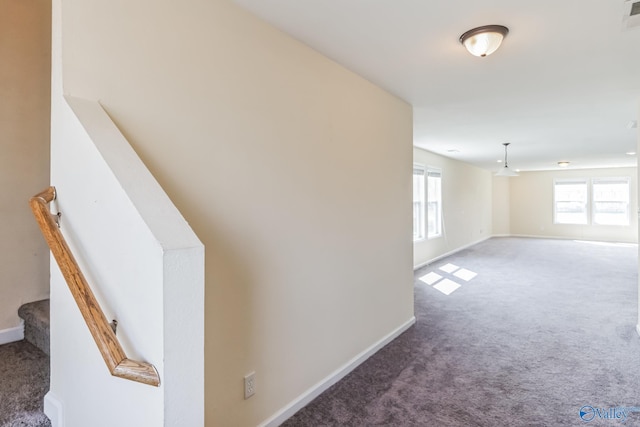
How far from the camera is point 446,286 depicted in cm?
557

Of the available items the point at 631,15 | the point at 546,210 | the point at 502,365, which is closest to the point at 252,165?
the point at 631,15

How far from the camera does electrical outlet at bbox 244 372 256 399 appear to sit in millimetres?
1894

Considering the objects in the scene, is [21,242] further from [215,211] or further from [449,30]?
[449,30]

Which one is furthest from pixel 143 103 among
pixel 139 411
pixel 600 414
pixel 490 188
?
pixel 490 188

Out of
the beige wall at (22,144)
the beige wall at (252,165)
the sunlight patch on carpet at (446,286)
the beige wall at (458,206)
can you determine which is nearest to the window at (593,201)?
the beige wall at (458,206)

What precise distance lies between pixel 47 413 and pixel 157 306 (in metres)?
1.14

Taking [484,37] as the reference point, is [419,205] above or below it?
below

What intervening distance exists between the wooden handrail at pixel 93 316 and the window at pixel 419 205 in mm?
6204

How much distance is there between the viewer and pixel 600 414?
2236mm

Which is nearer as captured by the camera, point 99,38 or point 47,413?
point 99,38

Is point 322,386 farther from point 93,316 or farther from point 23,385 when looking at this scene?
point 93,316

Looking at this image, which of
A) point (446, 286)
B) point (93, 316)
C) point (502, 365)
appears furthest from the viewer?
point (446, 286)

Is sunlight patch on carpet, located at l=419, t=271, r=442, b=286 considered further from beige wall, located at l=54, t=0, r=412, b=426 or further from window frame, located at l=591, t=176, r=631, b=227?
window frame, located at l=591, t=176, r=631, b=227

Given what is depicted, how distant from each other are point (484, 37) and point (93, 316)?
240cm
